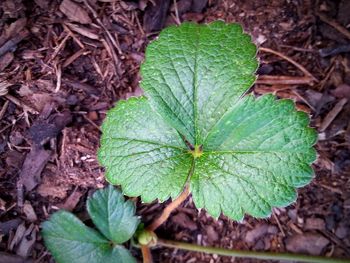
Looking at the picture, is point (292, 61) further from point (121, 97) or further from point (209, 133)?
point (121, 97)

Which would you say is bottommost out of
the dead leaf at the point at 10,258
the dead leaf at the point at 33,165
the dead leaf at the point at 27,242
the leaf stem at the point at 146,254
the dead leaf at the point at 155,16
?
the dead leaf at the point at 10,258

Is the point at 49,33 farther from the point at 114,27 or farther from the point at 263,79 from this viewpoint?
the point at 263,79

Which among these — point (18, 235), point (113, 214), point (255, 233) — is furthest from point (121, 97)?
point (255, 233)

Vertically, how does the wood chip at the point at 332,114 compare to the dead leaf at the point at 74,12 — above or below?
below

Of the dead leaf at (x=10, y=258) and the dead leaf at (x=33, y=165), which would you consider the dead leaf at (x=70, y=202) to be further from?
the dead leaf at (x=10, y=258)

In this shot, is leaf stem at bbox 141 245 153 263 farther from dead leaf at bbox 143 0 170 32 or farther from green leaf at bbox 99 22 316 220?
dead leaf at bbox 143 0 170 32

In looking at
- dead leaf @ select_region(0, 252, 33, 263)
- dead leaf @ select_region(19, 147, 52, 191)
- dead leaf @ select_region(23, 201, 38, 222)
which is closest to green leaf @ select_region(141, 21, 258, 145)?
dead leaf @ select_region(19, 147, 52, 191)

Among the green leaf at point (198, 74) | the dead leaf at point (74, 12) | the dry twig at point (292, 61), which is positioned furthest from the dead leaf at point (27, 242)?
the dry twig at point (292, 61)
